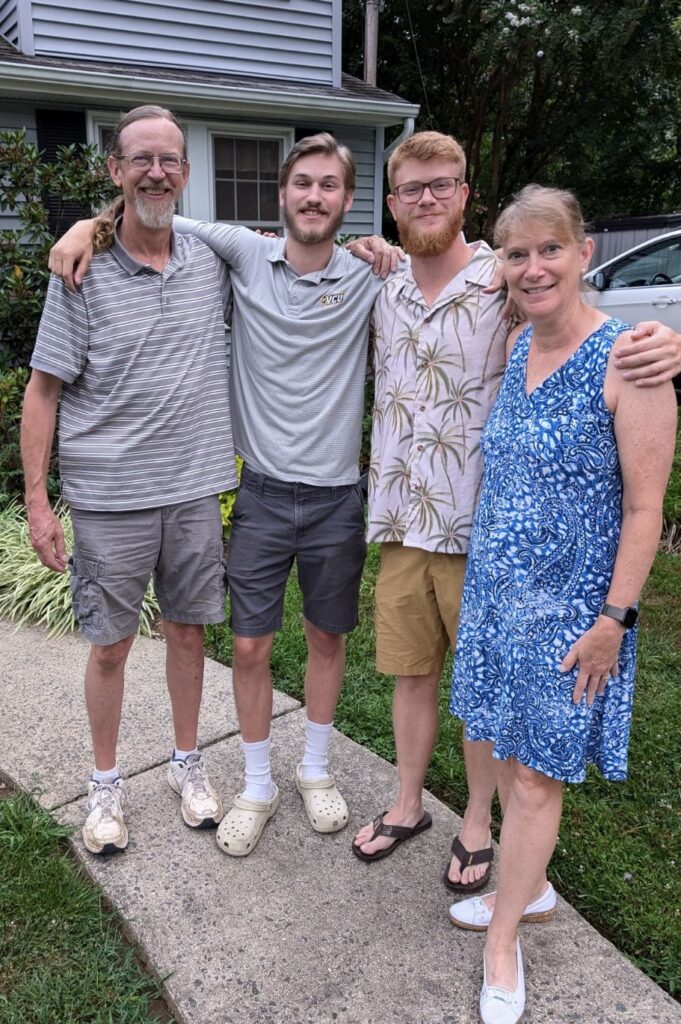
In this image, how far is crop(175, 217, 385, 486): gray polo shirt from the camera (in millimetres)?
2447

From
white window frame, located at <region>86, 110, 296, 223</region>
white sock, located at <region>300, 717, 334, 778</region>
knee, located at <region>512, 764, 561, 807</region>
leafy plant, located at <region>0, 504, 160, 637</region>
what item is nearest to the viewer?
knee, located at <region>512, 764, 561, 807</region>

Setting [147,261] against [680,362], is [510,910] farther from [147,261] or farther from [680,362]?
[147,261]

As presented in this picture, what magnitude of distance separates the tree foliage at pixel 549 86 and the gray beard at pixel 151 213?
11719mm

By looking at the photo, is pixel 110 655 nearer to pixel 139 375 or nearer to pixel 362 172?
pixel 139 375

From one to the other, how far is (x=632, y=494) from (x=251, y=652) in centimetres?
130

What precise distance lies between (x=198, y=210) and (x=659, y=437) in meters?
7.71

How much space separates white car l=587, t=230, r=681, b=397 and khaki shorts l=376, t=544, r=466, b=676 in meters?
7.95

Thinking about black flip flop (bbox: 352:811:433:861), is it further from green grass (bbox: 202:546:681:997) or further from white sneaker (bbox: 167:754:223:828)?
white sneaker (bbox: 167:754:223:828)

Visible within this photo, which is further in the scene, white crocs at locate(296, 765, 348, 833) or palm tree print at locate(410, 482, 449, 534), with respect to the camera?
white crocs at locate(296, 765, 348, 833)

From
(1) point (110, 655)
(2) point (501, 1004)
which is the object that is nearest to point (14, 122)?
(1) point (110, 655)

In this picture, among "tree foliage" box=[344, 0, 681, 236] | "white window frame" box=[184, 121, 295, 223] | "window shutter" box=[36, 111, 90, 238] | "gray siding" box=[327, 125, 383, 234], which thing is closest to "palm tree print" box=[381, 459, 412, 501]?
"window shutter" box=[36, 111, 90, 238]

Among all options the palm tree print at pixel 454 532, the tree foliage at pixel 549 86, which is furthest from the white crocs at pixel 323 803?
the tree foliage at pixel 549 86

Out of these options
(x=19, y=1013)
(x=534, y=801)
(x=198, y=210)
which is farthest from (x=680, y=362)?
(x=198, y=210)

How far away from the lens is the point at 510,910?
81.4 inches
